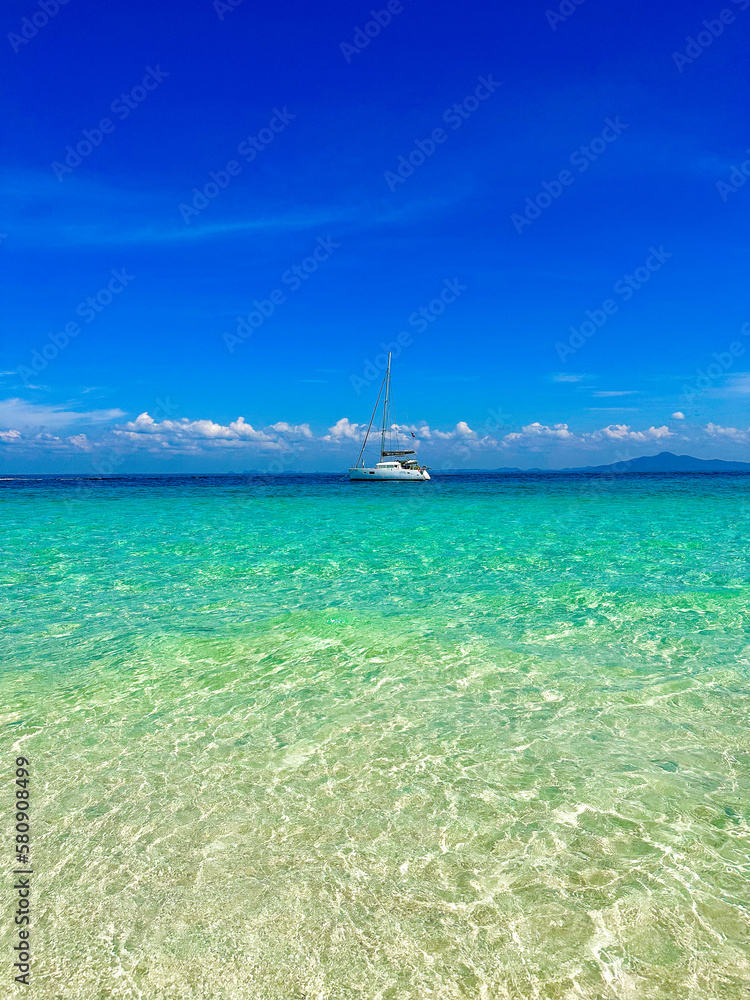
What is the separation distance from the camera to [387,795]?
15.4ft

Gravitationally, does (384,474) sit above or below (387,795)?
above

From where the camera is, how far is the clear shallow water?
124 inches

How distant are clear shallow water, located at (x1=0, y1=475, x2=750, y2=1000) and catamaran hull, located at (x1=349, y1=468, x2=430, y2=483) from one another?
75.8 metres

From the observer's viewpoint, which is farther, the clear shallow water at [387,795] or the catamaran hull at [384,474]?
the catamaran hull at [384,474]

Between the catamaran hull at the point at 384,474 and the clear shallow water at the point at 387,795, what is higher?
the catamaran hull at the point at 384,474

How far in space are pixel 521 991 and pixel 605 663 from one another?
5.55 metres

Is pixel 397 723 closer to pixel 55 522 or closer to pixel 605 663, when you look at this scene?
pixel 605 663

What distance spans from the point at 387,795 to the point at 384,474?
8312 centimetres

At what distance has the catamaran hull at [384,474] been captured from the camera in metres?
87.2

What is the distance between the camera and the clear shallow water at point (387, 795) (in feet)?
10.4

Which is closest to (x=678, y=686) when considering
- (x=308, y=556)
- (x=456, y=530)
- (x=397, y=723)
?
(x=397, y=723)

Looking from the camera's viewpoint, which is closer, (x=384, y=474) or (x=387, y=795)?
(x=387, y=795)

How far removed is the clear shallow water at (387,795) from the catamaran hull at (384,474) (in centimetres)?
7578

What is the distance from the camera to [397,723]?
6.08 meters
